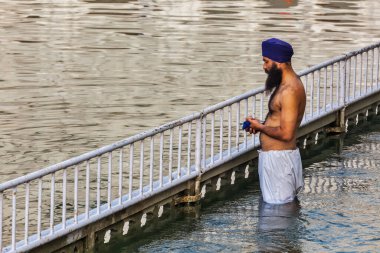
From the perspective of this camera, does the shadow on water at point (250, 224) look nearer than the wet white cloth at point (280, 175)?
Yes

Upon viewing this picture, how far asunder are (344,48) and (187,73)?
5.34m

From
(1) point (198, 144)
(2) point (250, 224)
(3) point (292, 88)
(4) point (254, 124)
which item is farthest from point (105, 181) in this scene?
(3) point (292, 88)

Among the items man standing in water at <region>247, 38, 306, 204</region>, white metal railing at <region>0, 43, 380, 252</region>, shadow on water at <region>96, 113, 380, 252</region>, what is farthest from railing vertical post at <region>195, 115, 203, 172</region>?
man standing in water at <region>247, 38, 306, 204</region>

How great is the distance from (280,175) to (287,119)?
590mm

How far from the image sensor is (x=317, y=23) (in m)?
33.2

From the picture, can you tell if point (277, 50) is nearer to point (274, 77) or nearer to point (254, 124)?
point (274, 77)

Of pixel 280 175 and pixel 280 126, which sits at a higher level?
pixel 280 126

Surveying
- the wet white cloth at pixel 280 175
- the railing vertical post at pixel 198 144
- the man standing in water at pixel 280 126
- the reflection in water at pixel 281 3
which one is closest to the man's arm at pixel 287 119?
the man standing in water at pixel 280 126

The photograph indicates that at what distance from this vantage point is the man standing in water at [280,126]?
11492mm

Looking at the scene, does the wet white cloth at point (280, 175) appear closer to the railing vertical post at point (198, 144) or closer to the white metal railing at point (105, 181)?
the white metal railing at point (105, 181)

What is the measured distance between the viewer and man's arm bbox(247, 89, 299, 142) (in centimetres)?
1149

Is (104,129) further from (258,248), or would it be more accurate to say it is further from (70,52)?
(70,52)

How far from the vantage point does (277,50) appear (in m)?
11.4

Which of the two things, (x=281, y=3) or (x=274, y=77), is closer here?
(x=274, y=77)
